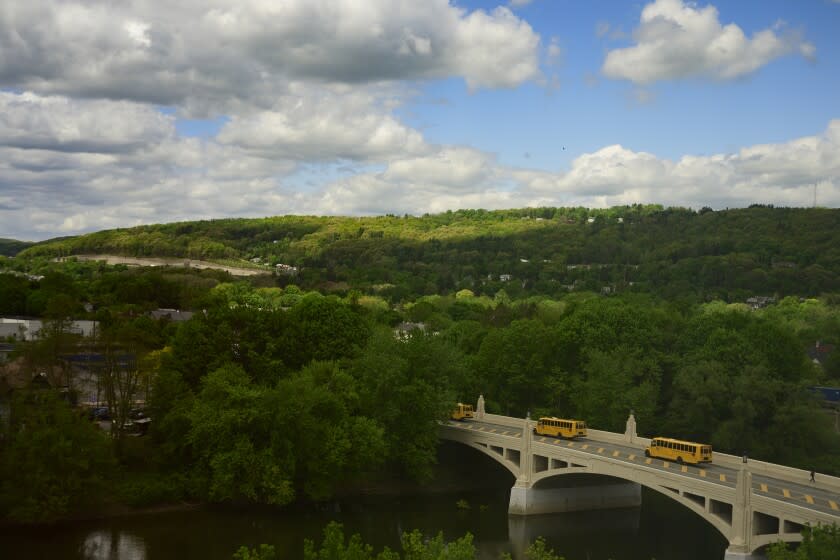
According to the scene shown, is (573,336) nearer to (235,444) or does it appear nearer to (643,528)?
(643,528)

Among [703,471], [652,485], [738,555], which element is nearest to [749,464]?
[703,471]

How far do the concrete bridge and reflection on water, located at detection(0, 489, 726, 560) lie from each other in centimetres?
183

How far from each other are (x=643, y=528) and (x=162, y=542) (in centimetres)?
3268

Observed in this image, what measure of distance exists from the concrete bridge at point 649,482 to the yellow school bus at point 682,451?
2.31 ft

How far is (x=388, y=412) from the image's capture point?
206 ft

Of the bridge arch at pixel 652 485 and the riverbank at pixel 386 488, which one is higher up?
the bridge arch at pixel 652 485

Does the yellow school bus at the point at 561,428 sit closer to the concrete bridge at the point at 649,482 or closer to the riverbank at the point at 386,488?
the concrete bridge at the point at 649,482

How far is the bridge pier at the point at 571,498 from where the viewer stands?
61344 mm

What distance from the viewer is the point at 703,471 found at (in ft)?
170

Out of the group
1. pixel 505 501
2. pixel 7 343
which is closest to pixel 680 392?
pixel 505 501

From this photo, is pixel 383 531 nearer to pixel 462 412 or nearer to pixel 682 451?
pixel 462 412

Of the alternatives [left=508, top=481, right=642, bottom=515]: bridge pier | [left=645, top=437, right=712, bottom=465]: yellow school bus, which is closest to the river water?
[left=508, top=481, right=642, bottom=515]: bridge pier

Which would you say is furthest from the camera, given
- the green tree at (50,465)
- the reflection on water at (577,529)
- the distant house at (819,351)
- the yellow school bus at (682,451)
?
the distant house at (819,351)

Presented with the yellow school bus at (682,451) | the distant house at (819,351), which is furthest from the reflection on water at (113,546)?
the distant house at (819,351)
